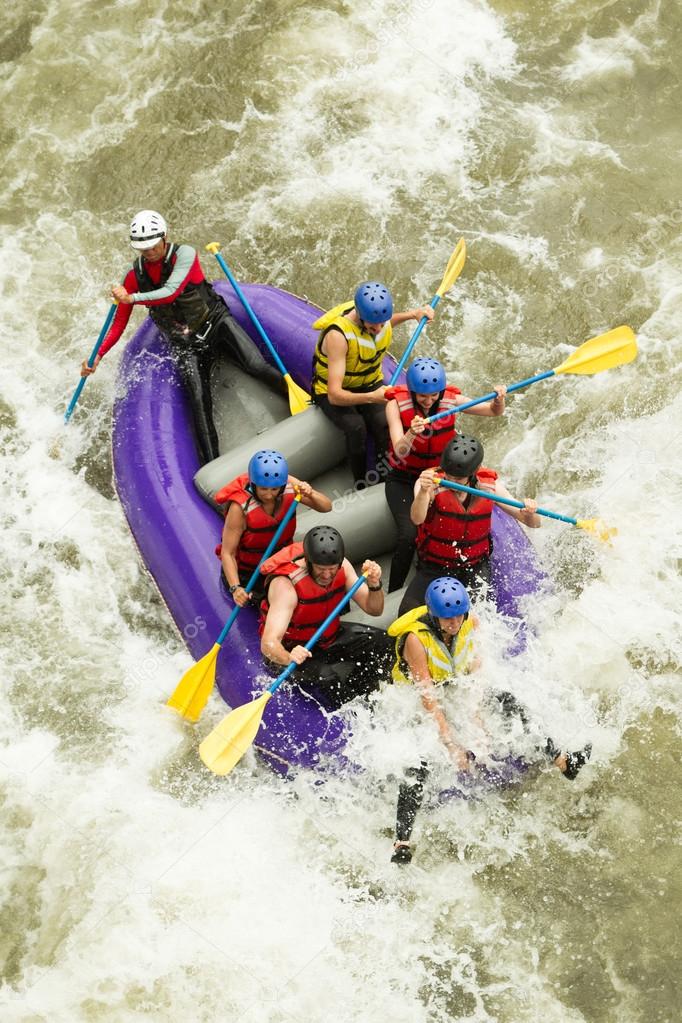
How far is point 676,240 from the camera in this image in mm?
8602

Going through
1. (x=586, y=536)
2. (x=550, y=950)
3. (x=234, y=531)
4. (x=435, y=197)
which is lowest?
(x=550, y=950)

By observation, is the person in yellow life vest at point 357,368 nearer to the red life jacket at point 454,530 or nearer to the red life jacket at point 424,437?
the red life jacket at point 424,437

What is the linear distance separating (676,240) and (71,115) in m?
4.69

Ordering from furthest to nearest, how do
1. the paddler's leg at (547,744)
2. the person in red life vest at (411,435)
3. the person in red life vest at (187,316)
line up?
the person in red life vest at (187,316)
the person in red life vest at (411,435)
the paddler's leg at (547,744)

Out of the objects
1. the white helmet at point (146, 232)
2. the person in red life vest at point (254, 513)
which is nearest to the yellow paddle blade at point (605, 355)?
the person in red life vest at point (254, 513)

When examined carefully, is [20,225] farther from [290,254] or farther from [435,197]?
[435,197]

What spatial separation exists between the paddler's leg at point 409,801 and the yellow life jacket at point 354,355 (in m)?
1.97

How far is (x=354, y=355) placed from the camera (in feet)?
19.9

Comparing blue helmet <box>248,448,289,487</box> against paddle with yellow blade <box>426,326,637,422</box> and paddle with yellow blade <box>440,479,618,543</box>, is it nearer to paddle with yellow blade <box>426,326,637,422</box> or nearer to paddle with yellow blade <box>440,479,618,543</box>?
paddle with yellow blade <box>440,479,618,543</box>

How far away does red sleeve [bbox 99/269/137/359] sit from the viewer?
21.5 feet

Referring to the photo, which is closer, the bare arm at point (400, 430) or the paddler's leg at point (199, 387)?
the bare arm at point (400, 430)

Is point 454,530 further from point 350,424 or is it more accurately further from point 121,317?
point 121,317

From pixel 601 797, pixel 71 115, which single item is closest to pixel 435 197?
pixel 71 115

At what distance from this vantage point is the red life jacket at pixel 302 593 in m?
5.41
